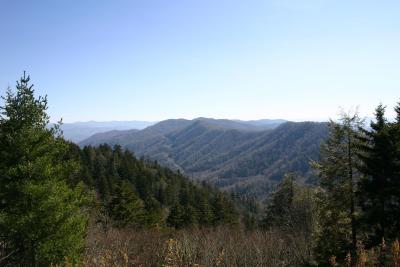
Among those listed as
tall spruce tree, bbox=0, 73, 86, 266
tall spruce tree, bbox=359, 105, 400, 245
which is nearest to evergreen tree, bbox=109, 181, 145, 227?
tall spruce tree, bbox=0, 73, 86, 266

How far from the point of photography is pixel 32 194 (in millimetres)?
14727

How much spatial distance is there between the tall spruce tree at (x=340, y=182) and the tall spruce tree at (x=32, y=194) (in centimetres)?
1353

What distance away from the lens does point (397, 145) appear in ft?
58.5

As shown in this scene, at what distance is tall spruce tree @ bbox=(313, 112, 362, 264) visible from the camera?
21016mm

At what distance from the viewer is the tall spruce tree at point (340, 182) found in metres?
21.0

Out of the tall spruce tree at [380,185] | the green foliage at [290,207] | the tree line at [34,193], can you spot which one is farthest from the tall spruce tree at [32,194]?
the green foliage at [290,207]

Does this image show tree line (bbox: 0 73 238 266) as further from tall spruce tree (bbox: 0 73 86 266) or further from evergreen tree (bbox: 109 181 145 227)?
evergreen tree (bbox: 109 181 145 227)

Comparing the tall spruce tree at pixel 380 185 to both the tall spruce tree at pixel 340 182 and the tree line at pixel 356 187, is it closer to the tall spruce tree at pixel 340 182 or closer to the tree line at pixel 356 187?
the tree line at pixel 356 187

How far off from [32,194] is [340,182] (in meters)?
15.7

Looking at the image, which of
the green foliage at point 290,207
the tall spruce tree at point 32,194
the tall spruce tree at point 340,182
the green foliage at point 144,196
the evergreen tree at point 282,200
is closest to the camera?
the tall spruce tree at point 32,194

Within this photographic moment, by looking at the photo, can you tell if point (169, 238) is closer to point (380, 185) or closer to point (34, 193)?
point (34, 193)

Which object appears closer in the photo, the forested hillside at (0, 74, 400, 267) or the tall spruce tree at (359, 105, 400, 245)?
the forested hillside at (0, 74, 400, 267)

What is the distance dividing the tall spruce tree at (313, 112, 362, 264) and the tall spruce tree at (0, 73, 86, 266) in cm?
1353

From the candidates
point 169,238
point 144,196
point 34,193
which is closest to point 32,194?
point 34,193
